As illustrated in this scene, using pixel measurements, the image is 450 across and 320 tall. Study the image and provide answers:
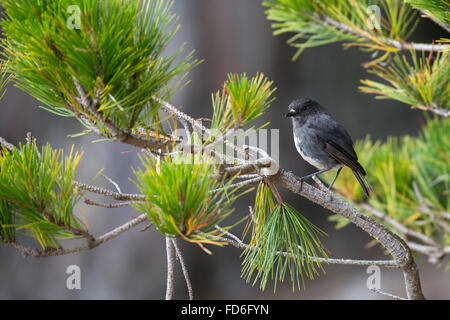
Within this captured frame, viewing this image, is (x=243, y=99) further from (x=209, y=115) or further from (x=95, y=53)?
(x=209, y=115)

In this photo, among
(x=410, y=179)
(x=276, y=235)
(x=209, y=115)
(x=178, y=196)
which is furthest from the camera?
(x=209, y=115)

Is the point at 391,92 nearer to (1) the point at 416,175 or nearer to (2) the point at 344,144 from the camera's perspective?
(2) the point at 344,144

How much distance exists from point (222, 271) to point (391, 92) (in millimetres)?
1479

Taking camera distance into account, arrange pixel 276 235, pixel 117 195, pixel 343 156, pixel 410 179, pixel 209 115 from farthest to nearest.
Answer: pixel 209 115, pixel 410 179, pixel 343 156, pixel 276 235, pixel 117 195

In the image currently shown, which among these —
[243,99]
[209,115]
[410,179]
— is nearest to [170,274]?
[243,99]

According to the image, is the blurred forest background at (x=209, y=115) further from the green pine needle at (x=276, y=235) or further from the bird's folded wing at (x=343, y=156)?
the green pine needle at (x=276, y=235)

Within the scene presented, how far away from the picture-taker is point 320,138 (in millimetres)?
1017

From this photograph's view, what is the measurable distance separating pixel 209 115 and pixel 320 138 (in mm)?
1229

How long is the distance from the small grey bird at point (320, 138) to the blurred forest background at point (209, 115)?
1.03m

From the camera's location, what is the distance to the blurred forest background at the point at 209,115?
194cm

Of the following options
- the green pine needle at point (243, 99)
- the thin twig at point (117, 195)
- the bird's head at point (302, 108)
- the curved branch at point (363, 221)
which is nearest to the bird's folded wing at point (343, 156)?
the bird's head at point (302, 108)

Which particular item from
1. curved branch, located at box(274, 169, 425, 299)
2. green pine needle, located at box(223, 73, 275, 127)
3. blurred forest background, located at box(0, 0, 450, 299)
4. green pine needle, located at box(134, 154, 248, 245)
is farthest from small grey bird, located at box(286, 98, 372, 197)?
blurred forest background, located at box(0, 0, 450, 299)
